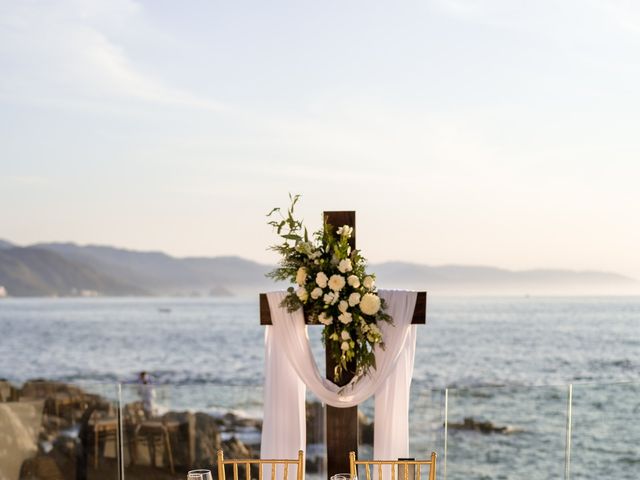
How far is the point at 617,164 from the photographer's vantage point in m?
31.3

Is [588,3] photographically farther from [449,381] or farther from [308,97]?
[449,381]

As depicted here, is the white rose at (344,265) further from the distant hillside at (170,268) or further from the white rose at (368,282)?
the distant hillside at (170,268)

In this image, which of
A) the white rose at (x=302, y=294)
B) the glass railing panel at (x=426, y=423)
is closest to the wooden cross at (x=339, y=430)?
the white rose at (x=302, y=294)

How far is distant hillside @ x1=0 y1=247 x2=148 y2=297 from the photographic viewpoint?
115ft

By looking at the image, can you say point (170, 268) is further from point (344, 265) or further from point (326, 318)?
point (344, 265)

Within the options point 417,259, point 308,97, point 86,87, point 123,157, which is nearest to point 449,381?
point 417,259

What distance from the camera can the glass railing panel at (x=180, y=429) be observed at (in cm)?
684

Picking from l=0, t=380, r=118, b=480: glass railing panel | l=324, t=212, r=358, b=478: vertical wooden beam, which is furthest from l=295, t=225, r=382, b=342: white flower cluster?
l=0, t=380, r=118, b=480: glass railing panel

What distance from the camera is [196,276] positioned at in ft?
120

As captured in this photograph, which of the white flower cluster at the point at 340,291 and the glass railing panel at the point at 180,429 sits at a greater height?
the white flower cluster at the point at 340,291

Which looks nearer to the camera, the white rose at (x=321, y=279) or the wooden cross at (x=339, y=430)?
the white rose at (x=321, y=279)

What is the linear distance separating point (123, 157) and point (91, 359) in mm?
13091

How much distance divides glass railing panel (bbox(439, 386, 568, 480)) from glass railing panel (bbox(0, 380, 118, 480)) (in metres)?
2.64

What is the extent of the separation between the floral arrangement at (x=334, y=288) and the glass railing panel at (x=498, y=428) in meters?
1.30
